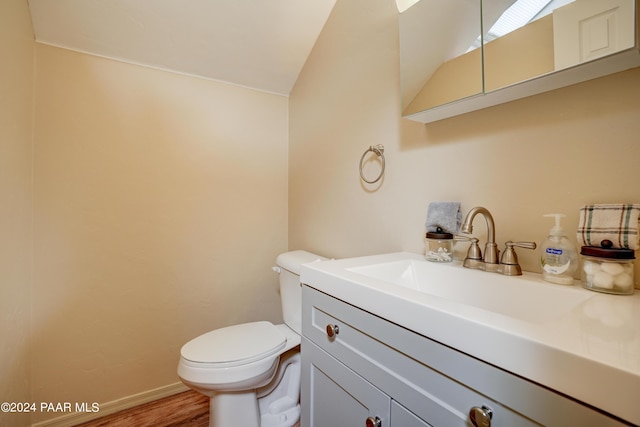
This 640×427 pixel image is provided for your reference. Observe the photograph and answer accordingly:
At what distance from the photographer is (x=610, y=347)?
0.39 meters

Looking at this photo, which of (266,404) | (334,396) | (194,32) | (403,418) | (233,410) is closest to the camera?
(403,418)

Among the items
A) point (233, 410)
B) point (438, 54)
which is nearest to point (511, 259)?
point (438, 54)

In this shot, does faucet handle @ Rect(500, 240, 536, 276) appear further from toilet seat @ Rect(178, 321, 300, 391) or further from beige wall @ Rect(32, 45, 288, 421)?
beige wall @ Rect(32, 45, 288, 421)

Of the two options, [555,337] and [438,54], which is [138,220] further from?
[555,337]

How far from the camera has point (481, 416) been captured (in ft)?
1.52

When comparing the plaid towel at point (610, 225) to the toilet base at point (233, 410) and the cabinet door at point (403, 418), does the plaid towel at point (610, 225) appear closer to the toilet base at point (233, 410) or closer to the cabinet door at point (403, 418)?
the cabinet door at point (403, 418)

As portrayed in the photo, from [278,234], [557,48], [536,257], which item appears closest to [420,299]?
[536,257]

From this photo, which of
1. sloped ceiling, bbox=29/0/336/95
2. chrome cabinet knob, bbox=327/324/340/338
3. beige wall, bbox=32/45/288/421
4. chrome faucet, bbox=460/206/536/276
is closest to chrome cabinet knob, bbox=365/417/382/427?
chrome cabinet knob, bbox=327/324/340/338

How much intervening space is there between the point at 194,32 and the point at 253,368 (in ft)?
5.75

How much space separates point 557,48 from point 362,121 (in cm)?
81

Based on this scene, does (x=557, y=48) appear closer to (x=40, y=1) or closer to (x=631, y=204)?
(x=631, y=204)

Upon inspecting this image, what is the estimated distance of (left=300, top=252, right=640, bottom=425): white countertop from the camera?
0.34 meters

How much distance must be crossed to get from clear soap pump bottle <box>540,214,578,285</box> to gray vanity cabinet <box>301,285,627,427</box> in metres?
0.42

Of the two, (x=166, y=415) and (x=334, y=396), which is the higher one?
(x=334, y=396)
